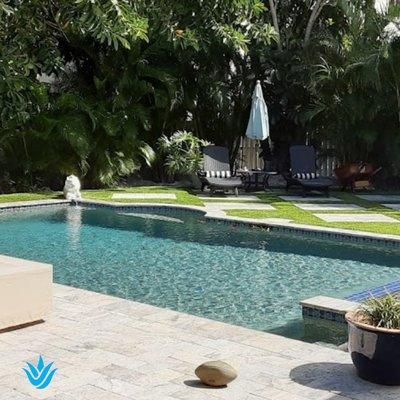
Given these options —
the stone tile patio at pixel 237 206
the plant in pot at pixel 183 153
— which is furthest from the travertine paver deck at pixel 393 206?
the plant in pot at pixel 183 153

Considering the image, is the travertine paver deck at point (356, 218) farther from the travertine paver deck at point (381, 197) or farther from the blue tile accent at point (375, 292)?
the blue tile accent at point (375, 292)

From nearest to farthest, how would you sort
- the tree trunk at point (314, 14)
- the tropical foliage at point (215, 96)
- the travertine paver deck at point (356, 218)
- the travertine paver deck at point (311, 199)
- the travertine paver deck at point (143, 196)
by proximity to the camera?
the travertine paver deck at point (356, 218) → the travertine paver deck at point (311, 199) → the travertine paver deck at point (143, 196) → the tropical foliage at point (215, 96) → the tree trunk at point (314, 14)

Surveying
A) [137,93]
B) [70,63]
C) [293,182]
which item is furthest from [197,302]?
[70,63]

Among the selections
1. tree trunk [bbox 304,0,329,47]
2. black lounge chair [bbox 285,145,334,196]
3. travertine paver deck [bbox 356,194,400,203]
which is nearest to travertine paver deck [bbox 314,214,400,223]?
travertine paver deck [bbox 356,194,400,203]

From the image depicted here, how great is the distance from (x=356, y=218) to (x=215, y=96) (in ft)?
20.8

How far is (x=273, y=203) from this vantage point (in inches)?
547

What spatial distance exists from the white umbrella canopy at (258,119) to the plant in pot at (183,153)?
1.18 meters

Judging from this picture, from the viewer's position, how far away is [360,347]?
163 inches

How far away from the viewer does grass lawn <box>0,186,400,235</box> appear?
10867 millimetres

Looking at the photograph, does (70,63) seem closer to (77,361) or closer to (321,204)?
(321,204)

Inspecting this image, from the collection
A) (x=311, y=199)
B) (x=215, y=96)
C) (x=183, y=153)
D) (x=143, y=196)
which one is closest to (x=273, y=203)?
(x=311, y=199)

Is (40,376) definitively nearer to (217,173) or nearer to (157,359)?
(157,359)

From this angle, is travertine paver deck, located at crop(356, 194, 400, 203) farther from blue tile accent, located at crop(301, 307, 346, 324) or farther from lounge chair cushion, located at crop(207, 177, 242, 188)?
blue tile accent, located at crop(301, 307, 346, 324)

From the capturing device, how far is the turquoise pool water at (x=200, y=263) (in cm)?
700
